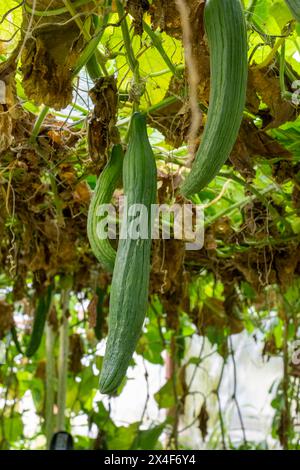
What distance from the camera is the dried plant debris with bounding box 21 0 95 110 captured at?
3.54 feet

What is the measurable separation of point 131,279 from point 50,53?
0.47 m

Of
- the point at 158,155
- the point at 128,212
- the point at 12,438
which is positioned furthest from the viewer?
the point at 12,438

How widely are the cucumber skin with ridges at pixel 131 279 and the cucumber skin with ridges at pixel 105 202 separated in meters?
0.08

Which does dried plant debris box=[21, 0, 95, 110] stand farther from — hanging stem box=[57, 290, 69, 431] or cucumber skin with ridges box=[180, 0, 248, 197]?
hanging stem box=[57, 290, 69, 431]

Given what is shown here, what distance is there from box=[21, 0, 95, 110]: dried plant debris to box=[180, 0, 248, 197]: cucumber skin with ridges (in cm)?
36

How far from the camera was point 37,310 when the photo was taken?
2.63 metres

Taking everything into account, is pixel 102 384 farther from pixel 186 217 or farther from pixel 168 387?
pixel 168 387

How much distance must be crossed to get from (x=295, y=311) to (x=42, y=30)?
6.31ft

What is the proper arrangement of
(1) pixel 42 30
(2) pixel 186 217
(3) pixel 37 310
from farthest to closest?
(3) pixel 37 310 → (2) pixel 186 217 → (1) pixel 42 30

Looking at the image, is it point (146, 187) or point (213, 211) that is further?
point (213, 211)

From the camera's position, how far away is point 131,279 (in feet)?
2.65

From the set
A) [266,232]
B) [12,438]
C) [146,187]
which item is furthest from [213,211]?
[12,438]

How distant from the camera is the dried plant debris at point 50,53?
1079 mm

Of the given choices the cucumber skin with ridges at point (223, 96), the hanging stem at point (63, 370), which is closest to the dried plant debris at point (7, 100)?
the cucumber skin with ridges at point (223, 96)
